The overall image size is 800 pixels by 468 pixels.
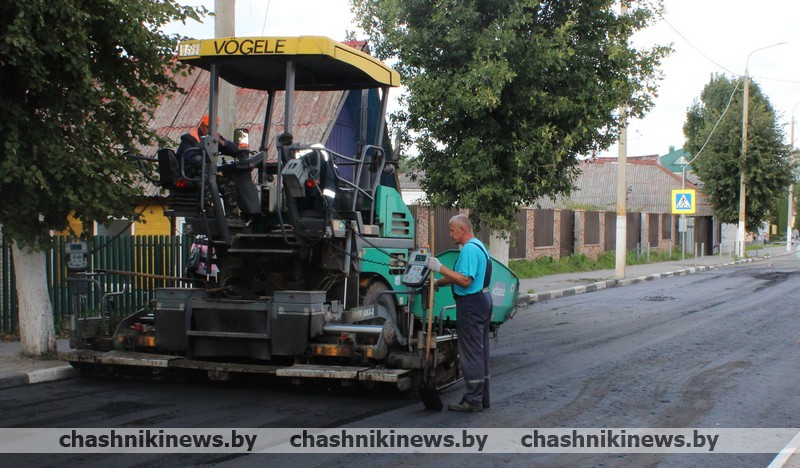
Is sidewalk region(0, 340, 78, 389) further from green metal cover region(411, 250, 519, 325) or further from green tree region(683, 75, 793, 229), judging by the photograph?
green tree region(683, 75, 793, 229)

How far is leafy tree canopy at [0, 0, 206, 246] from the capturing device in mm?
8312

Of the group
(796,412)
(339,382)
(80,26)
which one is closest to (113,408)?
(339,382)

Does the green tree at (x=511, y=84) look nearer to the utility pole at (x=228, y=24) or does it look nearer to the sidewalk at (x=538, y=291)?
the sidewalk at (x=538, y=291)

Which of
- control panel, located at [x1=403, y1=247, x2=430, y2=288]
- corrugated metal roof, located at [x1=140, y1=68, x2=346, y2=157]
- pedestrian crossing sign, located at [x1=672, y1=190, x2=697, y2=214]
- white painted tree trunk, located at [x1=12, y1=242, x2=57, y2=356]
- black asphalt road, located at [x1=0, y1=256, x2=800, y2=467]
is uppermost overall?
corrugated metal roof, located at [x1=140, y1=68, x2=346, y2=157]

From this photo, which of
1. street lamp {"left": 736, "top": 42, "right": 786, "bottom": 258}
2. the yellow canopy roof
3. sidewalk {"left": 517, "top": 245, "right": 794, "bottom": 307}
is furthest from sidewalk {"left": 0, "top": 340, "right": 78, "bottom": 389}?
street lamp {"left": 736, "top": 42, "right": 786, "bottom": 258}

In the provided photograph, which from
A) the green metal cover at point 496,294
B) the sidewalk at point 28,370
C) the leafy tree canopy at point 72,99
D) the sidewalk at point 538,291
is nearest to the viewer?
the leafy tree canopy at point 72,99

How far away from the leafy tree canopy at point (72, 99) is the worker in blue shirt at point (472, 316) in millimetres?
4184

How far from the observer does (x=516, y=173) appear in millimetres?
16219

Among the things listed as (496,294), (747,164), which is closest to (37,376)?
(496,294)

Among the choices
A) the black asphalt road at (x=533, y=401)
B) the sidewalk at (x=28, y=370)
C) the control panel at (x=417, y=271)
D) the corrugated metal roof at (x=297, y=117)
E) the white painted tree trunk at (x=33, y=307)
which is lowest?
the black asphalt road at (x=533, y=401)

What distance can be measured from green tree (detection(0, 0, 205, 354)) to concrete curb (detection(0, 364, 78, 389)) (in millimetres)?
764

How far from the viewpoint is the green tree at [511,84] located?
15195 millimetres

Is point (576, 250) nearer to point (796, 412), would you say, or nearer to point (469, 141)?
point (469, 141)

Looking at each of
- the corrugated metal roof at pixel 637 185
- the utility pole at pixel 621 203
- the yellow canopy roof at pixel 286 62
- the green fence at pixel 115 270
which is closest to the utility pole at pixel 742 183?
the utility pole at pixel 621 203
